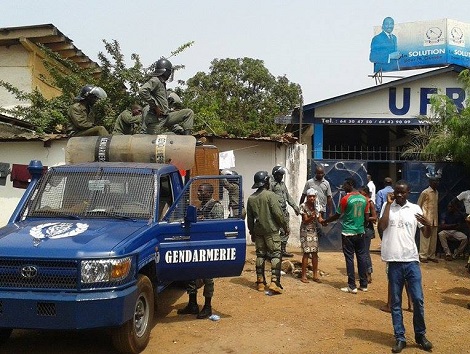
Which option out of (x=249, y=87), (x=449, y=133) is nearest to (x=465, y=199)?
(x=449, y=133)

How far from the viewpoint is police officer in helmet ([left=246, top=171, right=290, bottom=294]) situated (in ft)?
26.3

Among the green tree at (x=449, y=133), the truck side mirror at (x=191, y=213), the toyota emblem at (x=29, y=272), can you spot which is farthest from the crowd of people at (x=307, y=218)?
the toyota emblem at (x=29, y=272)

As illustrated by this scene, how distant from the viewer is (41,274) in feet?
15.5

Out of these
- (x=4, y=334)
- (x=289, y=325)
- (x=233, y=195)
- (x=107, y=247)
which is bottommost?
Result: (x=289, y=325)

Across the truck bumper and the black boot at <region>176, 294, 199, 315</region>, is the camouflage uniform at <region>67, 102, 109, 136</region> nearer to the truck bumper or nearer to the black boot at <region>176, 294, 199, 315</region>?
the black boot at <region>176, 294, 199, 315</region>

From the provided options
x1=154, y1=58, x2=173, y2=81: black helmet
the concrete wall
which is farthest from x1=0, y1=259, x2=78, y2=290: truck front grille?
the concrete wall

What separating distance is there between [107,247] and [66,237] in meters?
0.47

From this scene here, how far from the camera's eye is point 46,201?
5988 mm

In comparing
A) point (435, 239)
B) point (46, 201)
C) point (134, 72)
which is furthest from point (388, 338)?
point (134, 72)

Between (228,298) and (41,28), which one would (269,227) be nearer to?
(228,298)

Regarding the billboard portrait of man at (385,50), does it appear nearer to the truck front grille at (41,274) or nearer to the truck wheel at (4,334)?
the truck wheel at (4,334)

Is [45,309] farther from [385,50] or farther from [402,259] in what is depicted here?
[385,50]

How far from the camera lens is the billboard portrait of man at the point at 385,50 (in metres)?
20.0

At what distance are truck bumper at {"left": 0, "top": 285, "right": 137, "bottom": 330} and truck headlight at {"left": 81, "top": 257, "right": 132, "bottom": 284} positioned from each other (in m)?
0.14
